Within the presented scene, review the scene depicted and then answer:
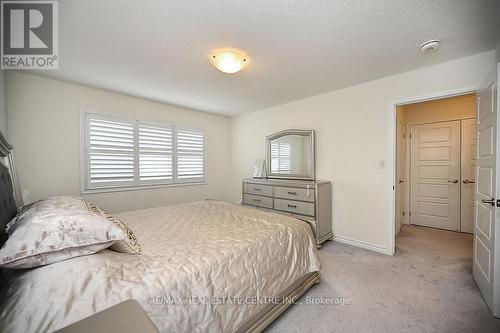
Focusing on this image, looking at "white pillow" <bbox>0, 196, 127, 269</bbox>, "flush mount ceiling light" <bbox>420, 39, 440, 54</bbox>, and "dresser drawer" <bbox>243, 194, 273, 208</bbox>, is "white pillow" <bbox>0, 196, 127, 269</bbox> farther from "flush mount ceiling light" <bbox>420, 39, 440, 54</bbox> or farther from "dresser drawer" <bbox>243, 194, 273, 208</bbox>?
"flush mount ceiling light" <bbox>420, 39, 440, 54</bbox>

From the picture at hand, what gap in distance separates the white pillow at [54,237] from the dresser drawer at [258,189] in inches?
103

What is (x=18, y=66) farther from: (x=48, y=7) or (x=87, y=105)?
(x=48, y=7)

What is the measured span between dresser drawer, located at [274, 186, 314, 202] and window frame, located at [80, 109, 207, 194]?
1810mm

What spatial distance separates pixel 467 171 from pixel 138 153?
5756mm

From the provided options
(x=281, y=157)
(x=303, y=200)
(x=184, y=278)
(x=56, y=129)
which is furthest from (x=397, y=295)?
(x=56, y=129)

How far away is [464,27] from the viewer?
5.65ft

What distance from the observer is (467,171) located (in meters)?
3.55

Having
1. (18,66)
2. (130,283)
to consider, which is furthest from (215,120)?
(130,283)

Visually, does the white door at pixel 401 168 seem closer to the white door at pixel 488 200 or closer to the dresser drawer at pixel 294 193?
the white door at pixel 488 200

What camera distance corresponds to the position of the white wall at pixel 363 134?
2384mm

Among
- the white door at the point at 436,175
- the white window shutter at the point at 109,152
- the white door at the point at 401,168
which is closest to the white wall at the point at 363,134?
the white door at the point at 401,168

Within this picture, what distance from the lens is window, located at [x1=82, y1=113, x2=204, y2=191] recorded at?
3.02 meters

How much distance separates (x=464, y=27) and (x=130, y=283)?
121 inches

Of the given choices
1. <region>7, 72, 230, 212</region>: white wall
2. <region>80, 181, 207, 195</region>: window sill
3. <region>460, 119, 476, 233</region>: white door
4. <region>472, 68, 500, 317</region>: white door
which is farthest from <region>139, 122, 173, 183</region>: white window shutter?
<region>460, 119, 476, 233</region>: white door
